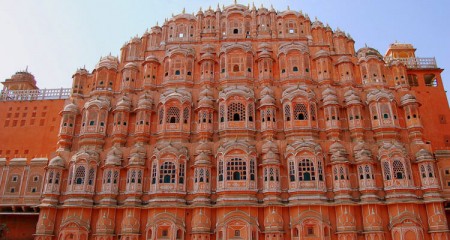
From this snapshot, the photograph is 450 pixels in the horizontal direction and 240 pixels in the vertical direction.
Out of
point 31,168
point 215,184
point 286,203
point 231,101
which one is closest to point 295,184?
point 286,203

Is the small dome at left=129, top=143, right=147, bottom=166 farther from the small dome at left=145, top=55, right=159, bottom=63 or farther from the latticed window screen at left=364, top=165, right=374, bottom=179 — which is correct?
the latticed window screen at left=364, top=165, right=374, bottom=179

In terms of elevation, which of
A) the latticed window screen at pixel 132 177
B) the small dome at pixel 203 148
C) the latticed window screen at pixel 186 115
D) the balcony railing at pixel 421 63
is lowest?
the latticed window screen at pixel 132 177

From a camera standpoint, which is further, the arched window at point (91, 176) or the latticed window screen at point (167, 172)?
the arched window at point (91, 176)

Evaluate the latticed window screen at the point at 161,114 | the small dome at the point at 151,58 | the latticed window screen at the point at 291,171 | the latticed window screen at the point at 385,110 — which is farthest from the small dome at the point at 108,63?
the latticed window screen at the point at 385,110

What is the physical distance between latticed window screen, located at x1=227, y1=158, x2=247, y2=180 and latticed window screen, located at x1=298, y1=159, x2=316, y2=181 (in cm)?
357

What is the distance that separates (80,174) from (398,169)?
20.9 m

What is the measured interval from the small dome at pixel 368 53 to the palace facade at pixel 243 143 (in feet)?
0.69

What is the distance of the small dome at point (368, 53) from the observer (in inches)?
1148

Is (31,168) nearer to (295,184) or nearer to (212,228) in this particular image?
(212,228)

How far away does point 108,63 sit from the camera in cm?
3016

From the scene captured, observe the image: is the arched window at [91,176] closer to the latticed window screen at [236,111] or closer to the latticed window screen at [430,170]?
the latticed window screen at [236,111]

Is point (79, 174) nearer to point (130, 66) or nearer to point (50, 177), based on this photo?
point (50, 177)

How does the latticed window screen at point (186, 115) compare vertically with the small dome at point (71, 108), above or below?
below

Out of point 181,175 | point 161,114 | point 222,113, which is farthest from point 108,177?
point 222,113
